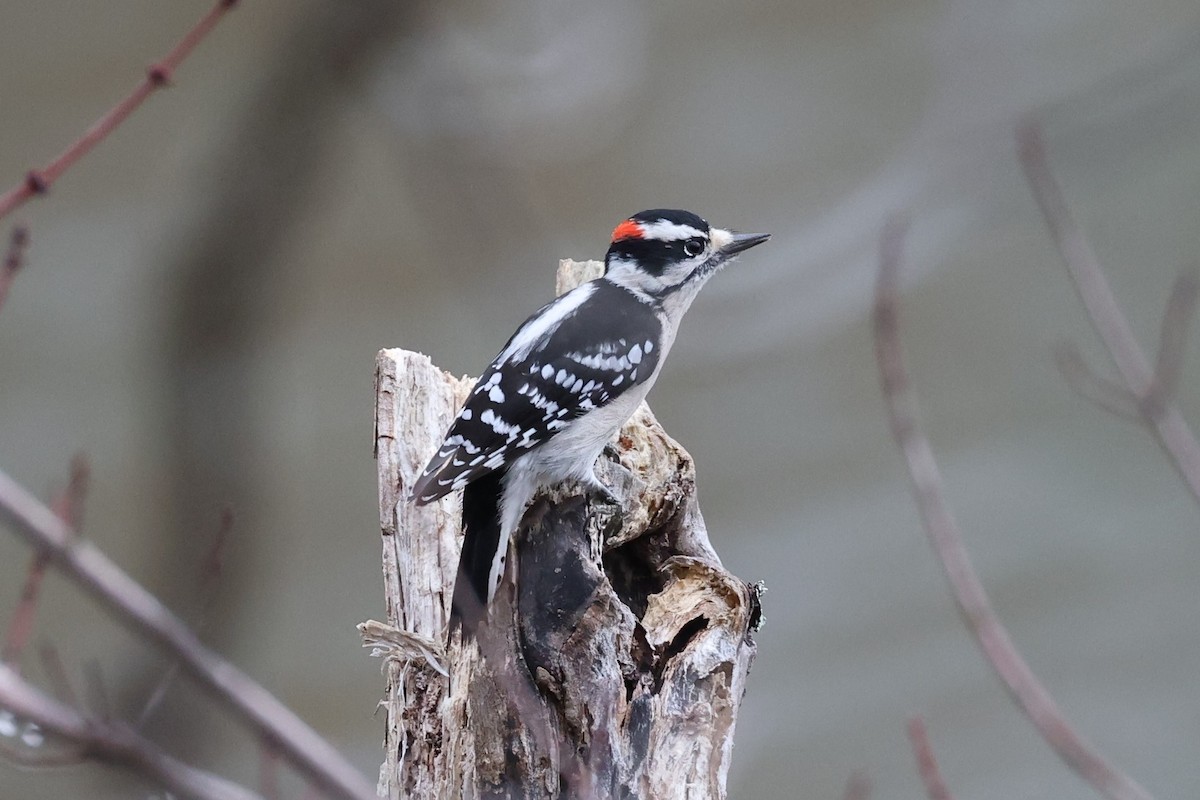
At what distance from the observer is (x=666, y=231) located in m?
3.95

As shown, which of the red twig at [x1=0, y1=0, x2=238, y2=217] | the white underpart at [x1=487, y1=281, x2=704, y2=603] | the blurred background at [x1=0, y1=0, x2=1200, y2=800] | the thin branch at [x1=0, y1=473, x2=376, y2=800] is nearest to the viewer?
Answer: the thin branch at [x1=0, y1=473, x2=376, y2=800]

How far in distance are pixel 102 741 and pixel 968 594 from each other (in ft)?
3.15

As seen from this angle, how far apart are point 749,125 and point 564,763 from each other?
5.98 m

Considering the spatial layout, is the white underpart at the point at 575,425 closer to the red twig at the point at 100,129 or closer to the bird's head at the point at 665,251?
the bird's head at the point at 665,251

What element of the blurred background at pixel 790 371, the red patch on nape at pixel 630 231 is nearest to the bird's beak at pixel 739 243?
the red patch on nape at pixel 630 231

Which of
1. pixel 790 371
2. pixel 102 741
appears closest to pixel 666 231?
pixel 102 741

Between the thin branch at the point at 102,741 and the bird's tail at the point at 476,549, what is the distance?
180cm

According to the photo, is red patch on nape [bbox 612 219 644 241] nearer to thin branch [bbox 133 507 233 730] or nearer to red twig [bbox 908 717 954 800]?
thin branch [bbox 133 507 233 730]

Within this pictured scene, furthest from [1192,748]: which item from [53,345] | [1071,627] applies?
[53,345]

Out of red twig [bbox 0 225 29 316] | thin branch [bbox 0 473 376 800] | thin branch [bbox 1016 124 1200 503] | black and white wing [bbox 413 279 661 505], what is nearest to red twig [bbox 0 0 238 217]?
red twig [bbox 0 225 29 316]

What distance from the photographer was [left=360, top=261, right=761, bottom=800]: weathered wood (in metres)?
2.79

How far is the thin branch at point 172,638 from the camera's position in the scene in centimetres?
81

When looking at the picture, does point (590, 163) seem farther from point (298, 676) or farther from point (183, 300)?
point (183, 300)

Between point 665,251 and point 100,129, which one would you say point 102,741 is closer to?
point 100,129
